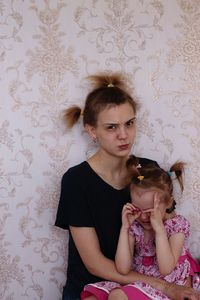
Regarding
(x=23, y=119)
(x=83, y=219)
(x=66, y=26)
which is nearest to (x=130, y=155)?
(x=83, y=219)

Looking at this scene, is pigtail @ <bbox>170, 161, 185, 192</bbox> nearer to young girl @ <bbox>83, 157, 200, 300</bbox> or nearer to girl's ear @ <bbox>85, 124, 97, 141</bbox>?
young girl @ <bbox>83, 157, 200, 300</bbox>

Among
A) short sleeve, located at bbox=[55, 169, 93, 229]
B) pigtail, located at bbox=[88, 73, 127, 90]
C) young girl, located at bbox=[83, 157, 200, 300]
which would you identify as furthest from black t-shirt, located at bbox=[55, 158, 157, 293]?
pigtail, located at bbox=[88, 73, 127, 90]

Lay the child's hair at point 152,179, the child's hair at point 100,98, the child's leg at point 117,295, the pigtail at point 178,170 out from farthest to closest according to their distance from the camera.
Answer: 1. the pigtail at point 178,170
2. the child's hair at point 100,98
3. the child's hair at point 152,179
4. the child's leg at point 117,295

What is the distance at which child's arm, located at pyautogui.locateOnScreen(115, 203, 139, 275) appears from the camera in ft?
5.30

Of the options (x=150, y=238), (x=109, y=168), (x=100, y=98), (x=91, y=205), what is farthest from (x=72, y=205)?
(x=100, y=98)

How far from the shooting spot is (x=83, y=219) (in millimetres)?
1724

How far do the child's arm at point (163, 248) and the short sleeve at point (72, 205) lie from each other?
282 mm

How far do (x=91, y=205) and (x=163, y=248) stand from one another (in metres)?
0.34

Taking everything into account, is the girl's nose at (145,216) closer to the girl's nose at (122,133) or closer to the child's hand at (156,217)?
the child's hand at (156,217)

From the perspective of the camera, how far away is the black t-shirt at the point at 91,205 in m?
1.75

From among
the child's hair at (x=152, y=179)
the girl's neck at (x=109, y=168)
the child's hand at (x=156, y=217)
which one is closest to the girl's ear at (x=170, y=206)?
the child's hair at (x=152, y=179)

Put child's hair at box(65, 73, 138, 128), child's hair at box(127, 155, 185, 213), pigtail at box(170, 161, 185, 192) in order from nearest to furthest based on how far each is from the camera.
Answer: child's hair at box(127, 155, 185, 213), child's hair at box(65, 73, 138, 128), pigtail at box(170, 161, 185, 192)

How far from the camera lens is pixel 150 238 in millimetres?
1692

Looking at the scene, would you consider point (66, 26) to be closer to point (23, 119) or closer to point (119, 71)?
point (119, 71)
